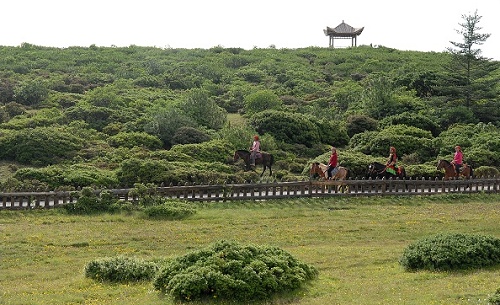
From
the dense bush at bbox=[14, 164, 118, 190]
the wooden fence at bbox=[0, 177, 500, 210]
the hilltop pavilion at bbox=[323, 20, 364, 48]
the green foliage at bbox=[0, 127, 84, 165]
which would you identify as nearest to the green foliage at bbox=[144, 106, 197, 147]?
the green foliage at bbox=[0, 127, 84, 165]

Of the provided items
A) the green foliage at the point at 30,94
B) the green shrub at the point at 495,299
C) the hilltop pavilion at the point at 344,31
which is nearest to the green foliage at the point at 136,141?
the green foliage at the point at 30,94

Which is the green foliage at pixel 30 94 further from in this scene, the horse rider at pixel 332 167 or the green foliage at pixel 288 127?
the horse rider at pixel 332 167

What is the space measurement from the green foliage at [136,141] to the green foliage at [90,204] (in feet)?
54.1

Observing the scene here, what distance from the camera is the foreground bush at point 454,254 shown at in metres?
16.5

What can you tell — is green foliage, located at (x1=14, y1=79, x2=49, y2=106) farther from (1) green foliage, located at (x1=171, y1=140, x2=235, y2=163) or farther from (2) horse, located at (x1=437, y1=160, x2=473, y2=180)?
(2) horse, located at (x1=437, y1=160, x2=473, y2=180)

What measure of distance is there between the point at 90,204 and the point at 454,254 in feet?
A: 45.8

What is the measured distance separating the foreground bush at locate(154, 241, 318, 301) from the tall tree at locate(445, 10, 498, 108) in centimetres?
4208

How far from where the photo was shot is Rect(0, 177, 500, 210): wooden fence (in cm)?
2538

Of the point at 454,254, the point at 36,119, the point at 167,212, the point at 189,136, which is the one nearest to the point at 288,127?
the point at 189,136

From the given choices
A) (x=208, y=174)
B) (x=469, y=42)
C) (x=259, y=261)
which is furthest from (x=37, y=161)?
(x=469, y=42)

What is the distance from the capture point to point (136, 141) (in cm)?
4244

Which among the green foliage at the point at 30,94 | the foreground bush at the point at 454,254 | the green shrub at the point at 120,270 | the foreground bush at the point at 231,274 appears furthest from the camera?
the green foliage at the point at 30,94

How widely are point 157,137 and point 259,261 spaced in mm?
29880

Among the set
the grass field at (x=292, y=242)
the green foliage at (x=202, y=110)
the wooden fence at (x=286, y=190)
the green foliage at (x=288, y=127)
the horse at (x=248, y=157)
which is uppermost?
the green foliage at (x=202, y=110)
